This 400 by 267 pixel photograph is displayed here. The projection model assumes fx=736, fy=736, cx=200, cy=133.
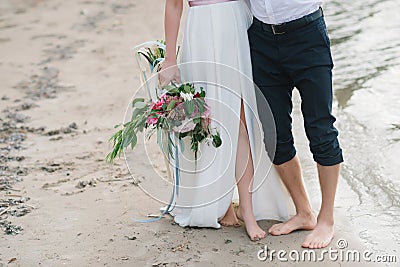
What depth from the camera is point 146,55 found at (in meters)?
3.58

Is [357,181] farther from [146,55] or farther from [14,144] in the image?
[14,144]

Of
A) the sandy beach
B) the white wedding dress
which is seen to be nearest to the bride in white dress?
the white wedding dress

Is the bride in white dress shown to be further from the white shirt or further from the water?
the water

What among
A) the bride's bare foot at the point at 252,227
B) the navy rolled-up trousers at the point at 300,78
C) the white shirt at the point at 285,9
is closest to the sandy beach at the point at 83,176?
the bride's bare foot at the point at 252,227

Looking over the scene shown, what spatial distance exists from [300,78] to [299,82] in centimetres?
3

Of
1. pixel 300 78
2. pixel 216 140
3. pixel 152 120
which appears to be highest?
pixel 300 78

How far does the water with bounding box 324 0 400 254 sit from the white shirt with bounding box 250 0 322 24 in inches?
43.3

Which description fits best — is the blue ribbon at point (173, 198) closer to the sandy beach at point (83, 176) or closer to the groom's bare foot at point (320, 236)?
the sandy beach at point (83, 176)

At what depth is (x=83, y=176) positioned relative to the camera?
432 cm

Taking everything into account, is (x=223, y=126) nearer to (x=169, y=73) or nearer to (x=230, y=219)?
(x=169, y=73)

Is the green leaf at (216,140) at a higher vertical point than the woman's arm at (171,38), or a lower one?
lower

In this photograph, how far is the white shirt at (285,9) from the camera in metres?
3.13

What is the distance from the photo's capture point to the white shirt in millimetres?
3131

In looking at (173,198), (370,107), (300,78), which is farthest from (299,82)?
(370,107)
